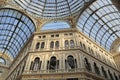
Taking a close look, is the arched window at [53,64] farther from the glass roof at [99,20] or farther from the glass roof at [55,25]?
the glass roof at [99,20]

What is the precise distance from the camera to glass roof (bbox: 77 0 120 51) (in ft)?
137

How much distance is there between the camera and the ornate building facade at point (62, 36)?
3048cm

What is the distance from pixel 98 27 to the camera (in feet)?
155

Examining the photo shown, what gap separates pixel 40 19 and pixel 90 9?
1478 cm

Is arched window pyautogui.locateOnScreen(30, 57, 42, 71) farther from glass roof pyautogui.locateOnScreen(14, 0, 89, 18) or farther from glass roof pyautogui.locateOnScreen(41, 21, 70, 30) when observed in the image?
glass roof pyautogui.locateOnScreen(14, 0, 89, 18)

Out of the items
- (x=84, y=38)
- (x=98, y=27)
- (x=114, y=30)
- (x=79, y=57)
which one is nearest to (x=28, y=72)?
(x=79, y=57)

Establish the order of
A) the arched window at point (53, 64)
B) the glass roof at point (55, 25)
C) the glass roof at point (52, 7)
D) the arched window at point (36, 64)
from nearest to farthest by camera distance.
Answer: the arched window at point (53, 64) → the arched window at point (36, 64) → the glass roof at point (55, 25) → the glass roof at point (52, 7)

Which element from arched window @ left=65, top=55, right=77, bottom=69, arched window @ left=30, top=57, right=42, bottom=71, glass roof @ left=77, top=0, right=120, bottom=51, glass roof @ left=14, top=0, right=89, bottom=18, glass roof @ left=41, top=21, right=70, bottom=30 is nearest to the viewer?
arched window @ left=65, top=55, right=77, bottom=69

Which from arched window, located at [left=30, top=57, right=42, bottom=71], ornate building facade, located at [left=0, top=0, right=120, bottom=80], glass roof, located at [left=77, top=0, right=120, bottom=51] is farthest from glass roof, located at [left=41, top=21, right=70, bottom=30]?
arched window, located at [left=30, top=57, right=42, bottom=71]

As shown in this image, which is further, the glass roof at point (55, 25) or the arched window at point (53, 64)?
the glass roof at point (55, 25)

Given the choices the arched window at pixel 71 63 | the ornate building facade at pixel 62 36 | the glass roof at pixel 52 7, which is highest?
the glass roof at pixel 52 7

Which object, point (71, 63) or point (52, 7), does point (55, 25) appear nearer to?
point (52, 7)

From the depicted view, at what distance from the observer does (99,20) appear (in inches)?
1795

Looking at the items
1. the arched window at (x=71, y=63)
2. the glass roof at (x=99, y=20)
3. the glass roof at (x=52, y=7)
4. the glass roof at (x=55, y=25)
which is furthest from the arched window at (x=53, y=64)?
the glass roof at (x=52, y=7)
